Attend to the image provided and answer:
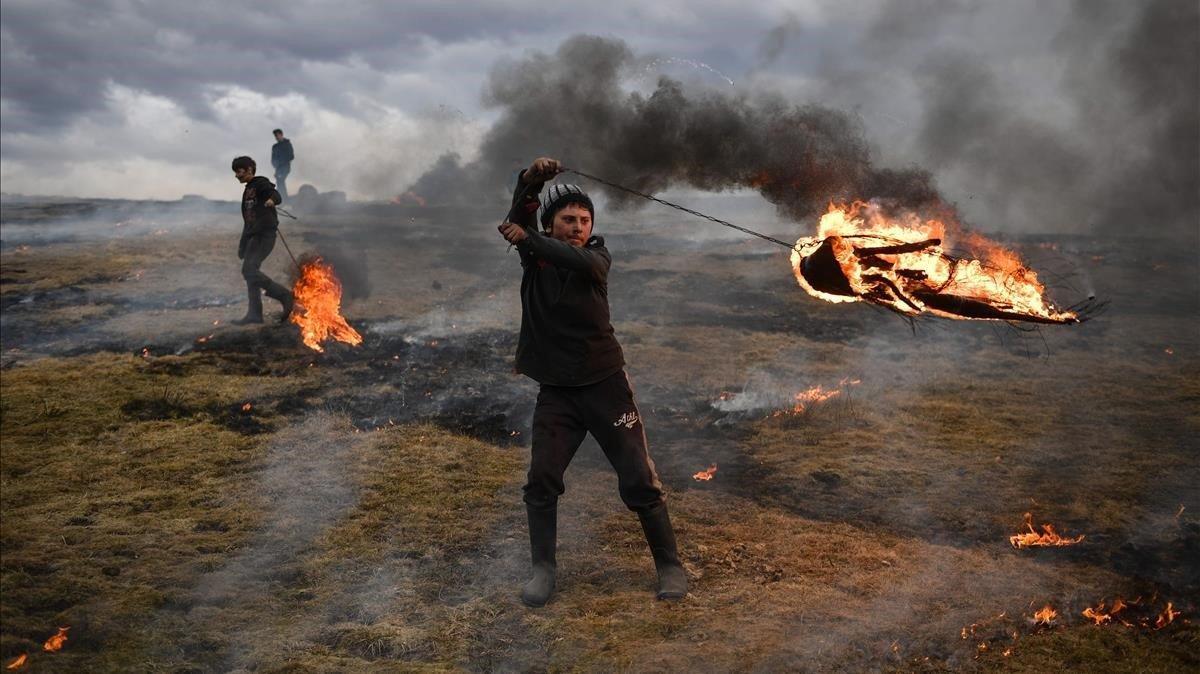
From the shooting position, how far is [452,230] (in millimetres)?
23438

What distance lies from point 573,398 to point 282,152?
23.6 m

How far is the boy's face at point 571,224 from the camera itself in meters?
4.61

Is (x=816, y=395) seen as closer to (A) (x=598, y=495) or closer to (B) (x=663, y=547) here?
(A) (x=598, y=495)

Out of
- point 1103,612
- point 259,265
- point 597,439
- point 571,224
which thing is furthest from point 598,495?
point 259,265

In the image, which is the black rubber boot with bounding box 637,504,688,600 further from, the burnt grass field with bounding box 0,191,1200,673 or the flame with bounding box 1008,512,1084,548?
the flame with bounding box 1008,512,1084,548

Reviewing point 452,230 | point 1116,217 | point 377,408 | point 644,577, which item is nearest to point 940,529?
point 644,577

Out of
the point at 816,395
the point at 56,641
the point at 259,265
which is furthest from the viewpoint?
the point at 259,265

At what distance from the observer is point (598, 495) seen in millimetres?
6121

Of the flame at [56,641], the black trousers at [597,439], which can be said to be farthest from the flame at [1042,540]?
the flame at [56,641]

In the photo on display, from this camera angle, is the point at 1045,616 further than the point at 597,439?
No

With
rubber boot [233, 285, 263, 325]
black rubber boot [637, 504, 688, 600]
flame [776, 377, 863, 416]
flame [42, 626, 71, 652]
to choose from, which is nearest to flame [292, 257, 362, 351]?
rubber boot [233, 285, 263, 325]

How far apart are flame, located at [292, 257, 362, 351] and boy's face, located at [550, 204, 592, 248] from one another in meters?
6.55

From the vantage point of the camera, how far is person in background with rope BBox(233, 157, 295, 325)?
35.3 ft

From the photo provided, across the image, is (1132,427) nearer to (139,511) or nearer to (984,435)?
(984,435)
